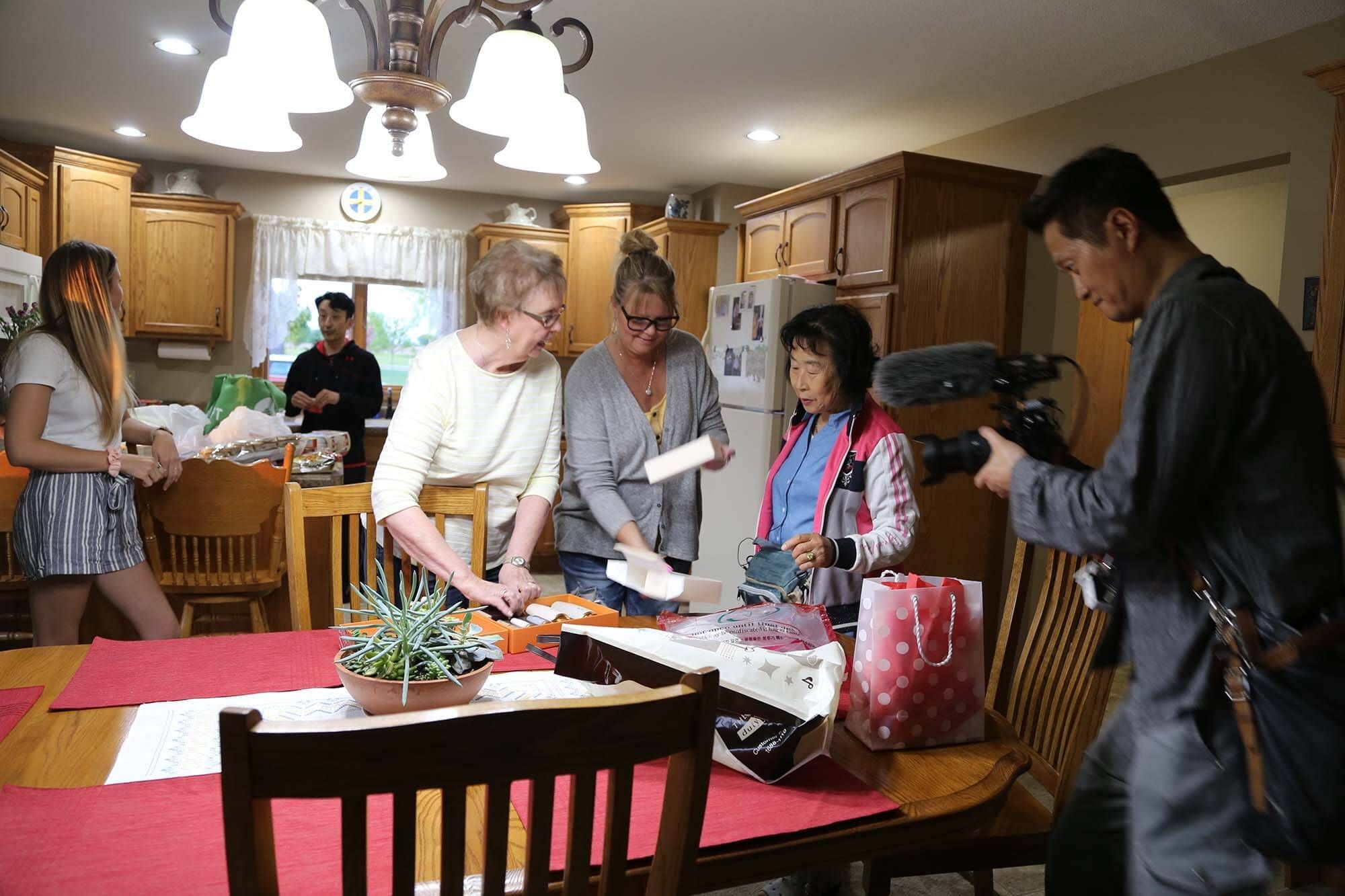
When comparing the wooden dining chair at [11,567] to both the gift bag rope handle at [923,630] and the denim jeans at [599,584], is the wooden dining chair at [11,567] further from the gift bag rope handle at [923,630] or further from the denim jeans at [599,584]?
A: the gift bag rope handle at [923,630]

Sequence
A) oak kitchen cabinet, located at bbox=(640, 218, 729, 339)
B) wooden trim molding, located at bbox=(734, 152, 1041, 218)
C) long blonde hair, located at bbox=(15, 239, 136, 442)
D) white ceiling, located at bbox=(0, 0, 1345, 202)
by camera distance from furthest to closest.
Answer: oak kitchen cabinet, located at bbox=(640, 218, 729, 339) → wooden trim molding, located at bbox=(734, 152, 1041, 218) → white ceiling, located at bbox=(0, 0, 1345, 202) → long blonde hair, located at bbox=(15, 239, 136, 442)

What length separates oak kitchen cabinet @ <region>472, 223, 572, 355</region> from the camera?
6.40 m

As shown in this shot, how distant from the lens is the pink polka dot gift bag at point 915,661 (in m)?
1.24

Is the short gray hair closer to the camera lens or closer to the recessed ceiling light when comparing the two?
the camera lens

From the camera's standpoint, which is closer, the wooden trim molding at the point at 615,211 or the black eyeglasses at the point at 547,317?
the black eyeglasses at the point at 547,317

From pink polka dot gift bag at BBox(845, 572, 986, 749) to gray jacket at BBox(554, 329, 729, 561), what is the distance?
90cm

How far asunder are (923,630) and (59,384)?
81.3 inches

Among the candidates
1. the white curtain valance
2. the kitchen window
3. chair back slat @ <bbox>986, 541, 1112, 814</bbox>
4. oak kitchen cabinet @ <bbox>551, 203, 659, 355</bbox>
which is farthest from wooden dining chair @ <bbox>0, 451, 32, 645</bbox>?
oak kitchen cabinet @ <bbox>551, 203, 659, 355</bbox>

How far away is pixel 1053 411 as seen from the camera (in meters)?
1.29

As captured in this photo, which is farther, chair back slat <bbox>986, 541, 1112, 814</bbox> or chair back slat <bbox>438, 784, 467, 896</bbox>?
chair back slat <bbox>986, 541, 1112, 814</bbox>

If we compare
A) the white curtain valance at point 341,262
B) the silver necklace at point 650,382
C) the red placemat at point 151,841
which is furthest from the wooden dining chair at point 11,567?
the white curtain valance at point 341,262

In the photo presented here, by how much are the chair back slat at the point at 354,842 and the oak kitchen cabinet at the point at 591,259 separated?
5.77 metres

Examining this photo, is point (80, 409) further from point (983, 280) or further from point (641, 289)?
point (983, 280)

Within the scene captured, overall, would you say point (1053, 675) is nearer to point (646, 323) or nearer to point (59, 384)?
point (646, 323)
